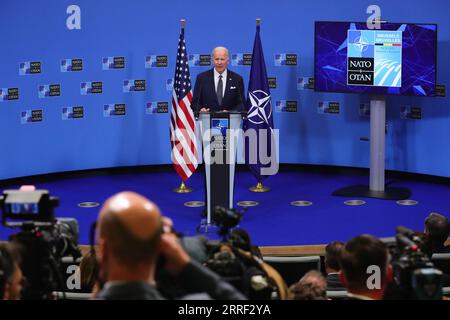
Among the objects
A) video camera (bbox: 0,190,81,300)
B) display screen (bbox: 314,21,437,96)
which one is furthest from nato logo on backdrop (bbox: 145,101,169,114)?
video camera (bbox: 0,190,81,300)

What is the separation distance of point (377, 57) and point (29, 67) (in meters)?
4.36

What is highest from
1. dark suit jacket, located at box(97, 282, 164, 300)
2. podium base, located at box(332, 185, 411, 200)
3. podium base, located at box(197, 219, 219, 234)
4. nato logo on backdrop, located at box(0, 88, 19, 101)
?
nato logo on backdrop, located at box(0, 88, 19, 101)

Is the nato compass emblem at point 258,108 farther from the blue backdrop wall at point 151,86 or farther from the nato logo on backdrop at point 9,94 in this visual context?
the nato logo on backdrop at point 9,94

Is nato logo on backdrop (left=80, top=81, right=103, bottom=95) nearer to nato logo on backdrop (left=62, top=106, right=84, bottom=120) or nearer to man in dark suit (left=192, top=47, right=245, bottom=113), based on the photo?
nato logo on backdrop (left=62, top=106, right=84, bottom=120)

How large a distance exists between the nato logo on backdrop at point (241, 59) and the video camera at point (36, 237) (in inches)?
316

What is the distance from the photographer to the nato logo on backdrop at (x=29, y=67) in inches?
415

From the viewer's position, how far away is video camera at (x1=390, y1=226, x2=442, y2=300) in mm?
2846

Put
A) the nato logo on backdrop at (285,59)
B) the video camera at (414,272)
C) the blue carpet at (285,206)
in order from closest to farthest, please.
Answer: the video camera at (414,272) < the blue carpet at (285,206) < the nato logo on backdrop at (285,59)

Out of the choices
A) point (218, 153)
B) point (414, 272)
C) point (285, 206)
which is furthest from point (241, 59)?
point (414, 272)

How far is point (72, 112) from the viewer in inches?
434

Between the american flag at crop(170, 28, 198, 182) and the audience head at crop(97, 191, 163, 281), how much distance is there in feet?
24.2

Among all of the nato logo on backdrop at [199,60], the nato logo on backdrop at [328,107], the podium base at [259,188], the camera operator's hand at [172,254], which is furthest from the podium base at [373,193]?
the camera operator's hand at [172,254]
